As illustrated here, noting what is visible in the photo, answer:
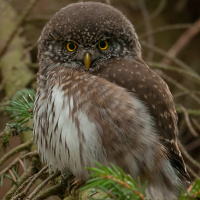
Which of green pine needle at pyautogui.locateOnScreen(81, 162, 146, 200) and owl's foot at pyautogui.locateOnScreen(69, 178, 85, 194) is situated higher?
green pine needle at pyautogui.locateOnScreen(81, 162, 146, 200)

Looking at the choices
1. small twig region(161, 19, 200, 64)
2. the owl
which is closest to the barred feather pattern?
the owl

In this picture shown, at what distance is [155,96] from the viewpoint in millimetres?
3070

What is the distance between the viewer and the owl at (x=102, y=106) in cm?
284

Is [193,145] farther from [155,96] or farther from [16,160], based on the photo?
[16,160]

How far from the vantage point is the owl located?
2836 millimetres

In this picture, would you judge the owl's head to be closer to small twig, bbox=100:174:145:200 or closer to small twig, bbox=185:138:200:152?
small twig, bbox=100:174:145:200

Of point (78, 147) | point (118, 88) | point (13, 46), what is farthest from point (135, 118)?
point (13, 46)

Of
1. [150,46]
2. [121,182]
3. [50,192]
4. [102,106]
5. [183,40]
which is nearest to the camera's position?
[121,182]

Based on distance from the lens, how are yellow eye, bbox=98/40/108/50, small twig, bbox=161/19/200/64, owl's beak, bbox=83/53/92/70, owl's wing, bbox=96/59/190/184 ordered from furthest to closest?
1. small twig, bbox=161/19/200/64
2. yellow eye, bbox=98/40/108/50
3. owl's beak, bbox=83/53/92/70
4. owl's wing, bbox=96/59/190/184

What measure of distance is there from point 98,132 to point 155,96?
1.71 ft

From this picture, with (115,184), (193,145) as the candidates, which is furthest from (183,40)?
(115,184)

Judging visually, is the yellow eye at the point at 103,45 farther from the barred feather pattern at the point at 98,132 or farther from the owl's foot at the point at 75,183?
the owl's foot at the point at 75,183

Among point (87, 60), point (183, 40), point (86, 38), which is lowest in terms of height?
point (183, 40)

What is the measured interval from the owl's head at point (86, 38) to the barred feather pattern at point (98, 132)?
0.76ft
